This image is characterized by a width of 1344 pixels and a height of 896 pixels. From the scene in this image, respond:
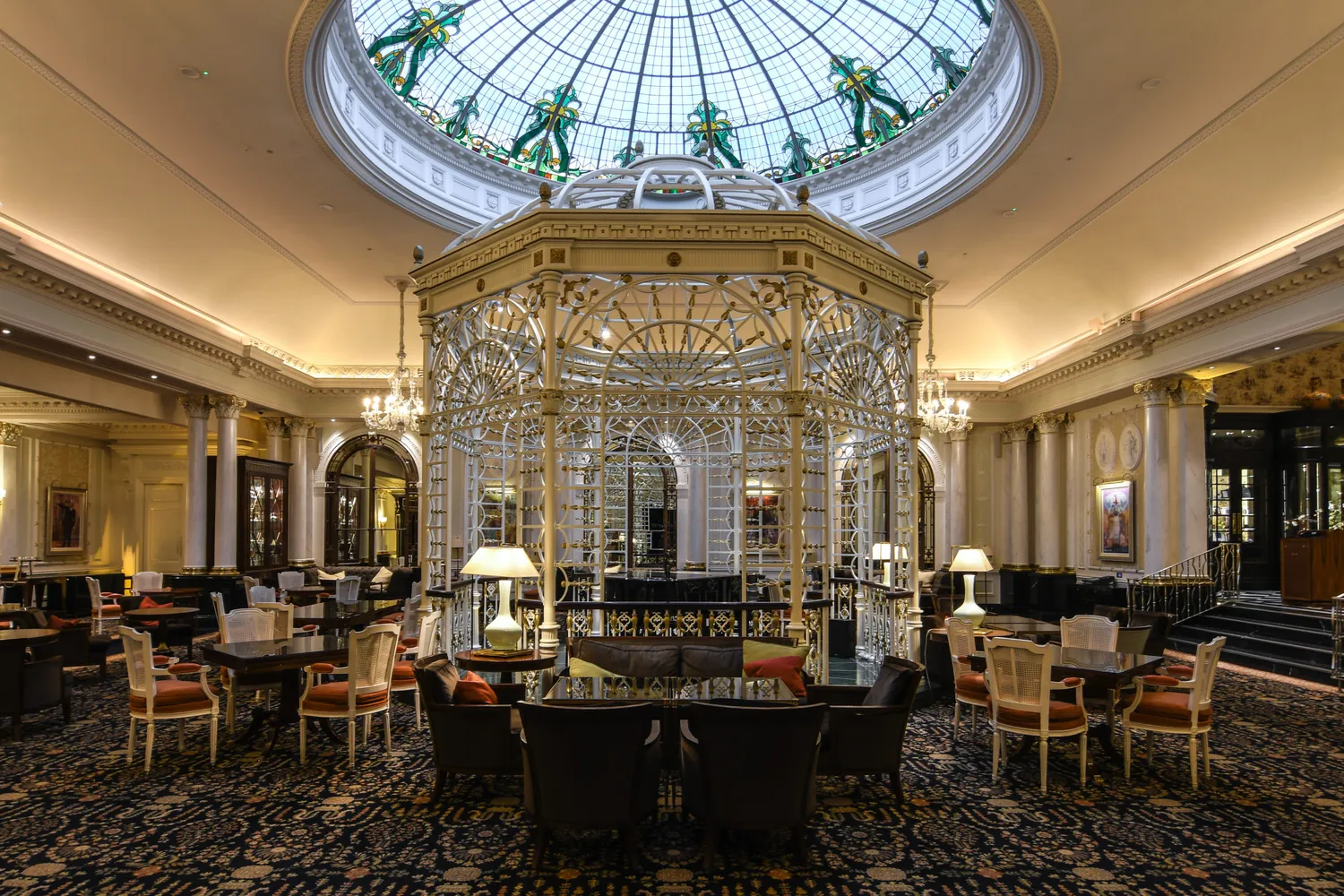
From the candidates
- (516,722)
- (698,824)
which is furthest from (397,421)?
(698,824)

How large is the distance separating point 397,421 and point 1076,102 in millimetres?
10125

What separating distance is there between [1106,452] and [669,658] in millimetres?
12005

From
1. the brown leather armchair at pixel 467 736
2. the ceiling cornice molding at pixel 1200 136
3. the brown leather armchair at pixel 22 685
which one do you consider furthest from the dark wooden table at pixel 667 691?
the ceiling cornice molding at pixel 1200 136

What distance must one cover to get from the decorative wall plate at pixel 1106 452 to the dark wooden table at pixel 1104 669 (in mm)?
9891

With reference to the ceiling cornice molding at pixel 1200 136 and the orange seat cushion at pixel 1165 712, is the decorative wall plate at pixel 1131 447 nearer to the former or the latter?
the ceiling cornice molding at pixel 1200 136

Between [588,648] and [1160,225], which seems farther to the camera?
[1160,225]

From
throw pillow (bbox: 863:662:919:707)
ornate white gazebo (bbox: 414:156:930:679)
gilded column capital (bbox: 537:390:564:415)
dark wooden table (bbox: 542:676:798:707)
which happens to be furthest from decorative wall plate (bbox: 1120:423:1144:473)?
gilded column capital (bbox: 537:390:564:415)

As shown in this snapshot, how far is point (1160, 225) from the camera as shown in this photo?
11.8 metres

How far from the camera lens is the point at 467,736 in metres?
5.46

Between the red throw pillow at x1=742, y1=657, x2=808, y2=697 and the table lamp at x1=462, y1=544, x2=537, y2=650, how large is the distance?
187 cm

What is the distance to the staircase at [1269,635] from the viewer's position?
1038 cm

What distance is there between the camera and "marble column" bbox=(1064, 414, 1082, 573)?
55.5ft

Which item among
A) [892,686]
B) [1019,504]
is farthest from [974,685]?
[1019,504]

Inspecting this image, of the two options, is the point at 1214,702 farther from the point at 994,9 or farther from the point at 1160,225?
the point at 994,9
